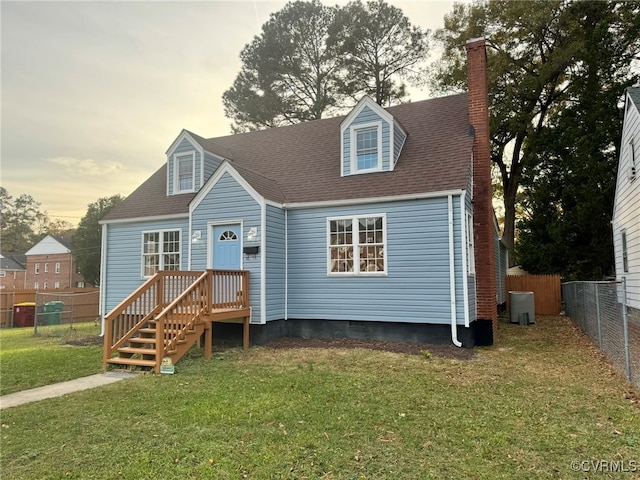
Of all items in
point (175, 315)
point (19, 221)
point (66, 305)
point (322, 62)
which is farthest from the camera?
point (19, 221)

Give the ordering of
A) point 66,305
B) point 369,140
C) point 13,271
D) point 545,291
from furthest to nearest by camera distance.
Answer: point 13,271, point 66,305, point 545,291, point 369,140

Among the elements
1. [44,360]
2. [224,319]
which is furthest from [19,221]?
[224,319]

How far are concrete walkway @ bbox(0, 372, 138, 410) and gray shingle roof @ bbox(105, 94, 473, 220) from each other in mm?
5426

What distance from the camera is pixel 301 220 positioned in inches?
442

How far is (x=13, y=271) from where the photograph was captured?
49469 millimetres

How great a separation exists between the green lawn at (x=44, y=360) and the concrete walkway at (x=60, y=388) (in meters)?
0.32

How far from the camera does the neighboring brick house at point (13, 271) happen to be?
48.5m

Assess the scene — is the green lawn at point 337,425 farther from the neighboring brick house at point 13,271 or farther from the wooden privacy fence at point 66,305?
the neighboring brick house at point 13,271

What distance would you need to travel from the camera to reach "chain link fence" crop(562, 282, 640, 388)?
6324 mm

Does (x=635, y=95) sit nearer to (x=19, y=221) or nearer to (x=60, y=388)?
(x=60, y=388)

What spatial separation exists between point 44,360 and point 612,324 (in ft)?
38.9

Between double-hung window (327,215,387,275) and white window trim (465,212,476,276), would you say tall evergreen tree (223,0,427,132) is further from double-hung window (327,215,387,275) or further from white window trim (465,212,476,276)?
double-hung window (327,215,387,275)

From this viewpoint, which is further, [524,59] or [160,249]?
[524,59]

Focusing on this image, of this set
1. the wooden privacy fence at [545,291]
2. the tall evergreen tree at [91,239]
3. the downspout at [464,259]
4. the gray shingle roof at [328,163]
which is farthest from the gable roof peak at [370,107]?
the tall evergreen tree at [91,239]
